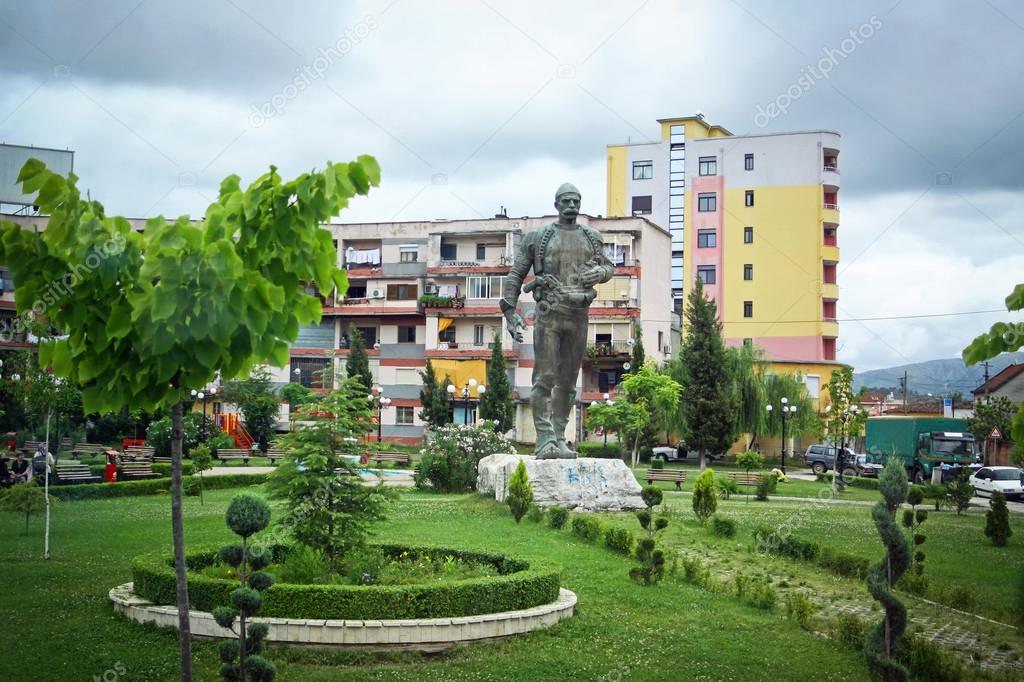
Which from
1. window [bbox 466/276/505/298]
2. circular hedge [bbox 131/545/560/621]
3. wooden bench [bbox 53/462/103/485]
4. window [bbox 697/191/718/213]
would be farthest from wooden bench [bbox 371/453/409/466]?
window [bbox 697/191/718/213]

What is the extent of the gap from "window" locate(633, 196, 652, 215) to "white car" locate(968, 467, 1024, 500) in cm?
3163

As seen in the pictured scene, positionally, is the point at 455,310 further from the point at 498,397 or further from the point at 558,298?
the point at 558,298

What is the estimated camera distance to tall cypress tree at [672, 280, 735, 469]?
4500cm

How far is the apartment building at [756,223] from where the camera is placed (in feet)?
187

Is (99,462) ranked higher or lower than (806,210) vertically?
lower

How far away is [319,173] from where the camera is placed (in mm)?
5797

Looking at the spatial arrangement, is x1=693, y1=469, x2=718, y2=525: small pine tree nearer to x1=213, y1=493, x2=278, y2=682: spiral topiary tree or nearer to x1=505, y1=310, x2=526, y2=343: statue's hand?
x1=505, y1=310, x2=526, y2=343: statue's hand

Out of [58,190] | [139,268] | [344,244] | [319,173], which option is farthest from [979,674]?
[344,244]

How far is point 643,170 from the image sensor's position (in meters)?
61.2

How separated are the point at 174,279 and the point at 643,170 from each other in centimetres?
5759

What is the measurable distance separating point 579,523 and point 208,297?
11057mm

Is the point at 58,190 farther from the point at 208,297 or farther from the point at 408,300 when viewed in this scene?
the point at 408,300

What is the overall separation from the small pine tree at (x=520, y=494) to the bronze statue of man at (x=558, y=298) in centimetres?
129

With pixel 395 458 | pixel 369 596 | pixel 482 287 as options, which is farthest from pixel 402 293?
pixel 369 596
